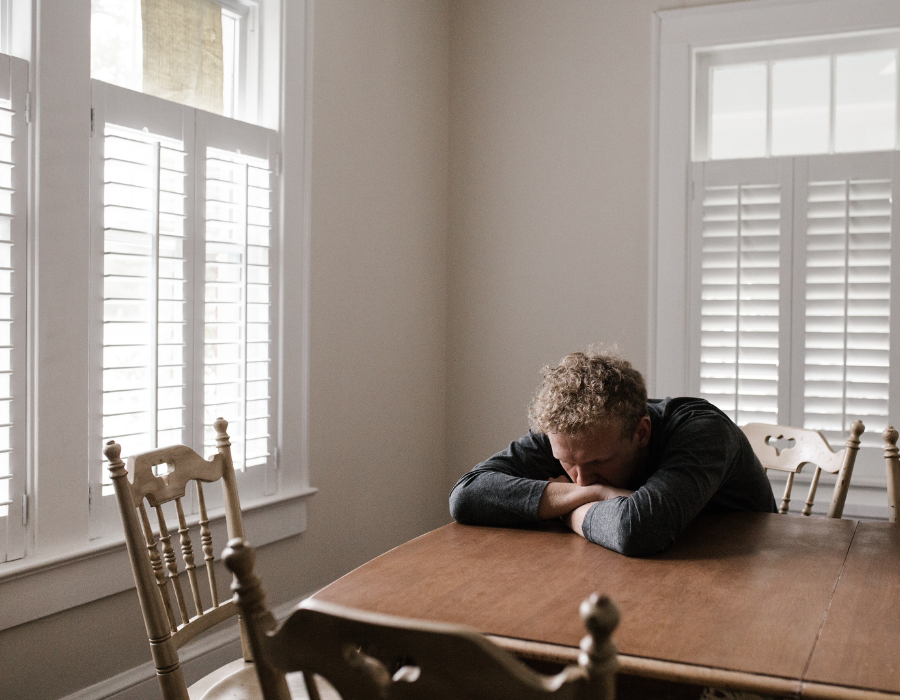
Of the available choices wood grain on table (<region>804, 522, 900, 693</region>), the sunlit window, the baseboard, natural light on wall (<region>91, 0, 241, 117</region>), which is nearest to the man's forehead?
wood grain on table (<region>804, 522, 900, 693</region>)

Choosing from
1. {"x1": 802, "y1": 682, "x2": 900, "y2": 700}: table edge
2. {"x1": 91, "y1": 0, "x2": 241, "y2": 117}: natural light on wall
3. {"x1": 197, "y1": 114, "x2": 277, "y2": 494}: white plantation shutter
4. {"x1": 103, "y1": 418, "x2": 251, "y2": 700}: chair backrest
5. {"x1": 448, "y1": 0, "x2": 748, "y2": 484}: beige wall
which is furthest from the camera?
{"x1": 448, "y1": 0, "x2": 748, "y2": 484}: beige wall

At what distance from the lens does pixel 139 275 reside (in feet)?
A: 7.32

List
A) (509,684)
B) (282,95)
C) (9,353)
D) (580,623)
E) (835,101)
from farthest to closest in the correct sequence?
1. (835,101)
2. (282,95)
3. (9,353)
4. (580,623)
5. (509,684)

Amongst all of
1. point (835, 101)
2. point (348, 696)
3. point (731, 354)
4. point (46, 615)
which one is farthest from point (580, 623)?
point (835, 101)

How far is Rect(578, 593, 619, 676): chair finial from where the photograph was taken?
0.71 meters

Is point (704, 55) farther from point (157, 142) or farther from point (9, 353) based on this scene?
point (9, 353)

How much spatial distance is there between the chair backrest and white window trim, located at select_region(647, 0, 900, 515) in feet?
6.86

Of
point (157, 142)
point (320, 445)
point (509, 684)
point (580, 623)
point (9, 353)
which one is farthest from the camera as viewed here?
point (320, 445)

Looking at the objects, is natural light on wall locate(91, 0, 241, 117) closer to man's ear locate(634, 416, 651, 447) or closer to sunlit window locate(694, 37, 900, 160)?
man's ear locate(634, 416, 651, 447)

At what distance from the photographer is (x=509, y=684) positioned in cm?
74

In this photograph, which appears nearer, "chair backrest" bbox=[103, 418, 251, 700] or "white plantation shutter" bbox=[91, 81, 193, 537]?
"chair backrest" bbox=[103, 418, 251, 700]

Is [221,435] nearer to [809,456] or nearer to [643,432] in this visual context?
[643,432]

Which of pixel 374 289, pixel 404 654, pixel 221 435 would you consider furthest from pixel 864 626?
pixel 374 289

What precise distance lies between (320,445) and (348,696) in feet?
7.09
